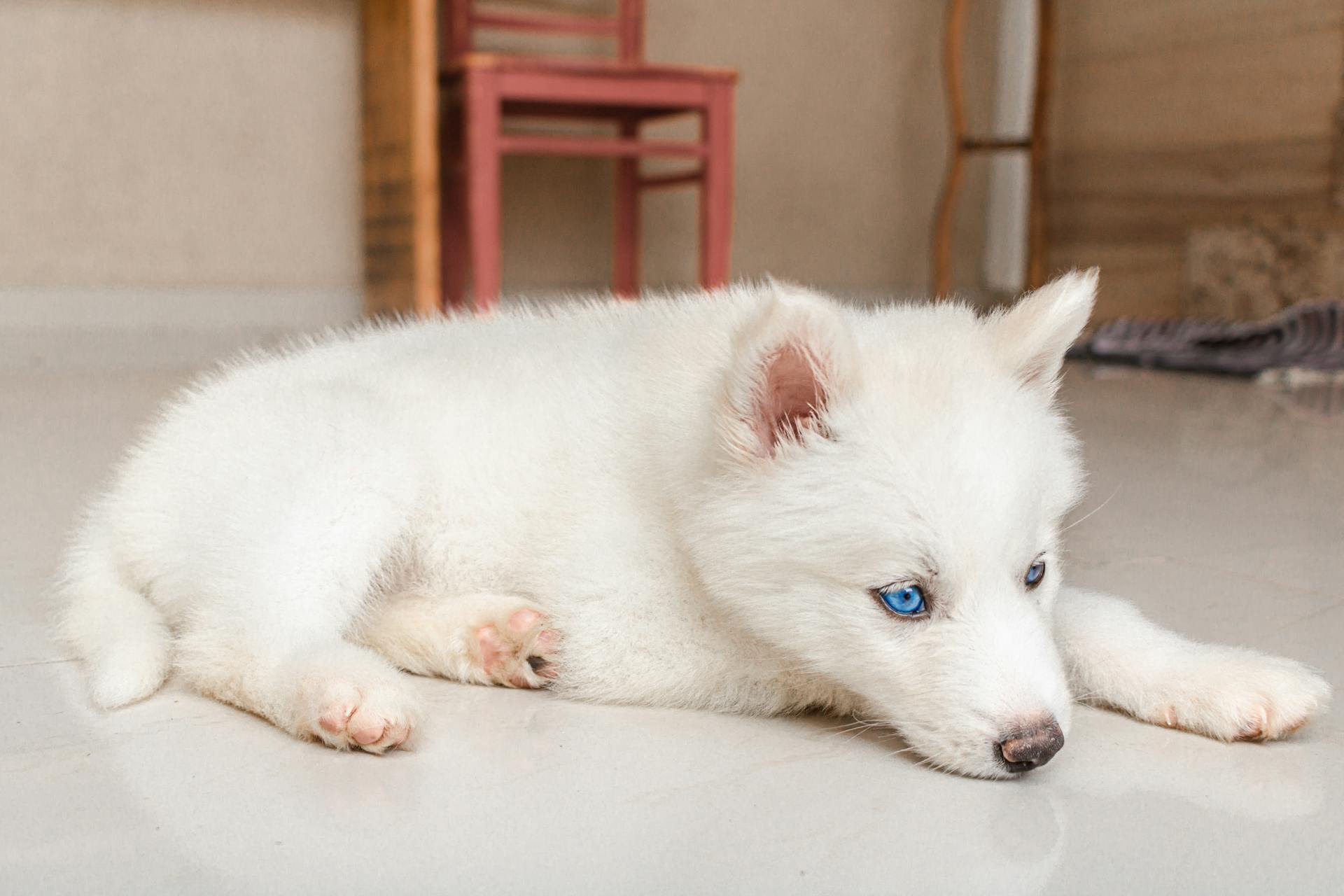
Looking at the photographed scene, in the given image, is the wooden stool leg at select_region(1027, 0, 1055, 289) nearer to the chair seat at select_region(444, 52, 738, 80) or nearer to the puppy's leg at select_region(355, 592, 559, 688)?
the chair seat at select_region(444, 52, 738, 80)

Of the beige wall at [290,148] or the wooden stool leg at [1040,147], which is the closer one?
the beige wall at [290,148]

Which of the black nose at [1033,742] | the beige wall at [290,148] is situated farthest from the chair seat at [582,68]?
the black nose at [1033,742]

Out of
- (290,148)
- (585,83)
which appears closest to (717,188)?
(585,83)

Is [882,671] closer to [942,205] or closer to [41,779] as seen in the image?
[41,779]

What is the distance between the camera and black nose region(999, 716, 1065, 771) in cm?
116

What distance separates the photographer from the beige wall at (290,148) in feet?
15.2

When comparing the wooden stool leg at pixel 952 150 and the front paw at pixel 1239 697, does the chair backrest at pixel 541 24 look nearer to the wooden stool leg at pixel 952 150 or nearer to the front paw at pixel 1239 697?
the wooden stool leg at pixel 952 150

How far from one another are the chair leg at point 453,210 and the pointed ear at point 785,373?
11.6 ft

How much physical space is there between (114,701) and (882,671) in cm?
81

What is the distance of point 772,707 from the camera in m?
1.40

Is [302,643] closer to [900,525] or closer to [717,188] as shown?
[900,525]

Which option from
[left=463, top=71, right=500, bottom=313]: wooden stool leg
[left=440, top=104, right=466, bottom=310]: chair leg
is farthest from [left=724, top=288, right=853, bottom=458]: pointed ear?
[left=440, top=104, right=466, bottom=310]: chair leg

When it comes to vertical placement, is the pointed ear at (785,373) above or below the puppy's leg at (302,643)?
above

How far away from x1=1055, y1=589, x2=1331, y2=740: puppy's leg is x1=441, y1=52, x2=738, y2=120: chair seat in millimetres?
3200
